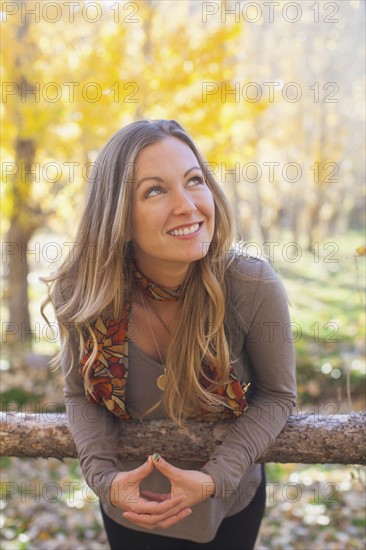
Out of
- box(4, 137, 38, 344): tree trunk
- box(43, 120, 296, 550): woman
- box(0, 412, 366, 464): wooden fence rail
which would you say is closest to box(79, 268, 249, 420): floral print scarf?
box(43, 120, 296, 550): woman

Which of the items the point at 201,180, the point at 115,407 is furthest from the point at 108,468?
the point at 201,180

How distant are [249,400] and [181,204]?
71 cm

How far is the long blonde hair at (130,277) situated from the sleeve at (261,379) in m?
0.09

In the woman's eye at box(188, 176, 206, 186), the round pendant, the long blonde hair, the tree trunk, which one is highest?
the woman's eye at box(188, 176, 206, 186)

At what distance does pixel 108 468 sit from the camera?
5.75 feet

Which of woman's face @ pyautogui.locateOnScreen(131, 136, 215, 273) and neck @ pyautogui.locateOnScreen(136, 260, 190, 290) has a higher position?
woman's face @ pyautogui.locateOnScreen(131, 136, 215, 273)

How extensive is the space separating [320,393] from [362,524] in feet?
7.90

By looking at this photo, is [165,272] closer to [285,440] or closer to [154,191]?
[154,191]

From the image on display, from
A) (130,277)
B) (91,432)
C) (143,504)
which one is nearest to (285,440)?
(143,504)

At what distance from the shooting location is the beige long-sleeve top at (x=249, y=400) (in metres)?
1.68

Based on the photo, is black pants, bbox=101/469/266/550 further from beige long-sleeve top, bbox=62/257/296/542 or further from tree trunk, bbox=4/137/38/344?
tree trunk, bbox=4/137/38/344

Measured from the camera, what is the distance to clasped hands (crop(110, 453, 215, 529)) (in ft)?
5.28

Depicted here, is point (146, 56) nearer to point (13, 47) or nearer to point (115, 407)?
point (13, 47)

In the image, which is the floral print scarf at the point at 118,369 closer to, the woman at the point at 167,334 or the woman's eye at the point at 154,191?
the woman at the point at 167,334
